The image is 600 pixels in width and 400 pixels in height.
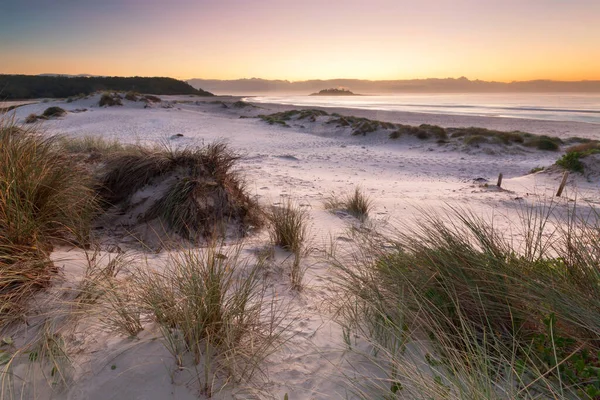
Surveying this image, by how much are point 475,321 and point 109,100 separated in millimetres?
32536

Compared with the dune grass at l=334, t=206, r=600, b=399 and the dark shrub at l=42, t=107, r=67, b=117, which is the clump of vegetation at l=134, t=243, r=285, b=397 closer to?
the dune grass at l=334, t=206, r=600, b=399

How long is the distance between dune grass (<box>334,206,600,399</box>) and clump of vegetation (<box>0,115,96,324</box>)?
2.01m

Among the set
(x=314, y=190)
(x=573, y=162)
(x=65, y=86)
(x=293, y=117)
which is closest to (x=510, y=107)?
(x=293, y=117)

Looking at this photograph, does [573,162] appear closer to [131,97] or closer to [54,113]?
[54,113]

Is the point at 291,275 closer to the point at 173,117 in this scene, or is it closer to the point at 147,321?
A: the point at 147,321

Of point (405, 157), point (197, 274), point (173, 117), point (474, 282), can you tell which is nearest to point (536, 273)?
point (474, 282)

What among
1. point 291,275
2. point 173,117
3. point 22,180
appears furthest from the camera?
point 173,117

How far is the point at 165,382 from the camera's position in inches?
71.0

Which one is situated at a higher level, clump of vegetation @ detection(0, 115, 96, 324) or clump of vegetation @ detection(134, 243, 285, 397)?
clump of vegetation @ detection(0, 115, 96, 324)

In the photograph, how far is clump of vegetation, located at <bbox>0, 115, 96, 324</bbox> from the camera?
7.23 ft

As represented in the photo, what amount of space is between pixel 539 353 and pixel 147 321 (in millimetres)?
2161

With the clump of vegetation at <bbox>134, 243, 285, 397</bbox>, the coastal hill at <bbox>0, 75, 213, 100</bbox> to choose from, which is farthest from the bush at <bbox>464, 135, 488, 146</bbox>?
the coastal hill at <bbox>0, 75, 213, 100</bbox>

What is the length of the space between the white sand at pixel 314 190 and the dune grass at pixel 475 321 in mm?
268

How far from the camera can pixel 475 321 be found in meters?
2.20
